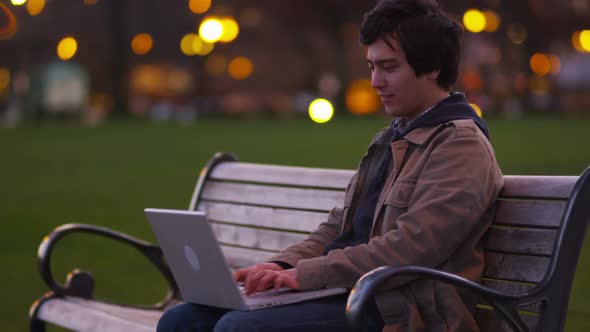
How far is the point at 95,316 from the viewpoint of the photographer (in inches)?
195

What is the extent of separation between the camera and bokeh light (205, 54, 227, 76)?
250 ft

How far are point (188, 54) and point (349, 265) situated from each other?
2814 inches

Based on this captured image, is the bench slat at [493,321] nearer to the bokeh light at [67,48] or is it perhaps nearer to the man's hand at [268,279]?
the man's hand at [268,279]

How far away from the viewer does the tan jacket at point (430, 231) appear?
12.1ft

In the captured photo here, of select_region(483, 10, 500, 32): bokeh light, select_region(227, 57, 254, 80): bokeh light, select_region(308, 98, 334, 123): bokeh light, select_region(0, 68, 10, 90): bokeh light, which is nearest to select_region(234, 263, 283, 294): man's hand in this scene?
select_region(308, 98, 334, 123): bokeh light

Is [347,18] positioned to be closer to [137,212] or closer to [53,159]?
[53,159]

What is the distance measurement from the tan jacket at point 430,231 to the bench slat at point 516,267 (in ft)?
0.43

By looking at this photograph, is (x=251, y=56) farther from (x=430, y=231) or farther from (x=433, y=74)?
(x=430, y=231)

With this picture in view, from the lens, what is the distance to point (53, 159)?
23.6 meters

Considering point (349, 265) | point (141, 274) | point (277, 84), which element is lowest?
point (277, 84)

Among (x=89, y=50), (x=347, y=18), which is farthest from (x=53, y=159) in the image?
(x=89, y=50)

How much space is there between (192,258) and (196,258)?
0.12 ft

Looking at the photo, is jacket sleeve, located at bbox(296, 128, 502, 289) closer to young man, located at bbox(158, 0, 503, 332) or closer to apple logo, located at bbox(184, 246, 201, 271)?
young man, located at bbox(158, 0, 503, 332)

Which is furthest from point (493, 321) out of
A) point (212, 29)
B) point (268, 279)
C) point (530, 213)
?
point (212, 29)
